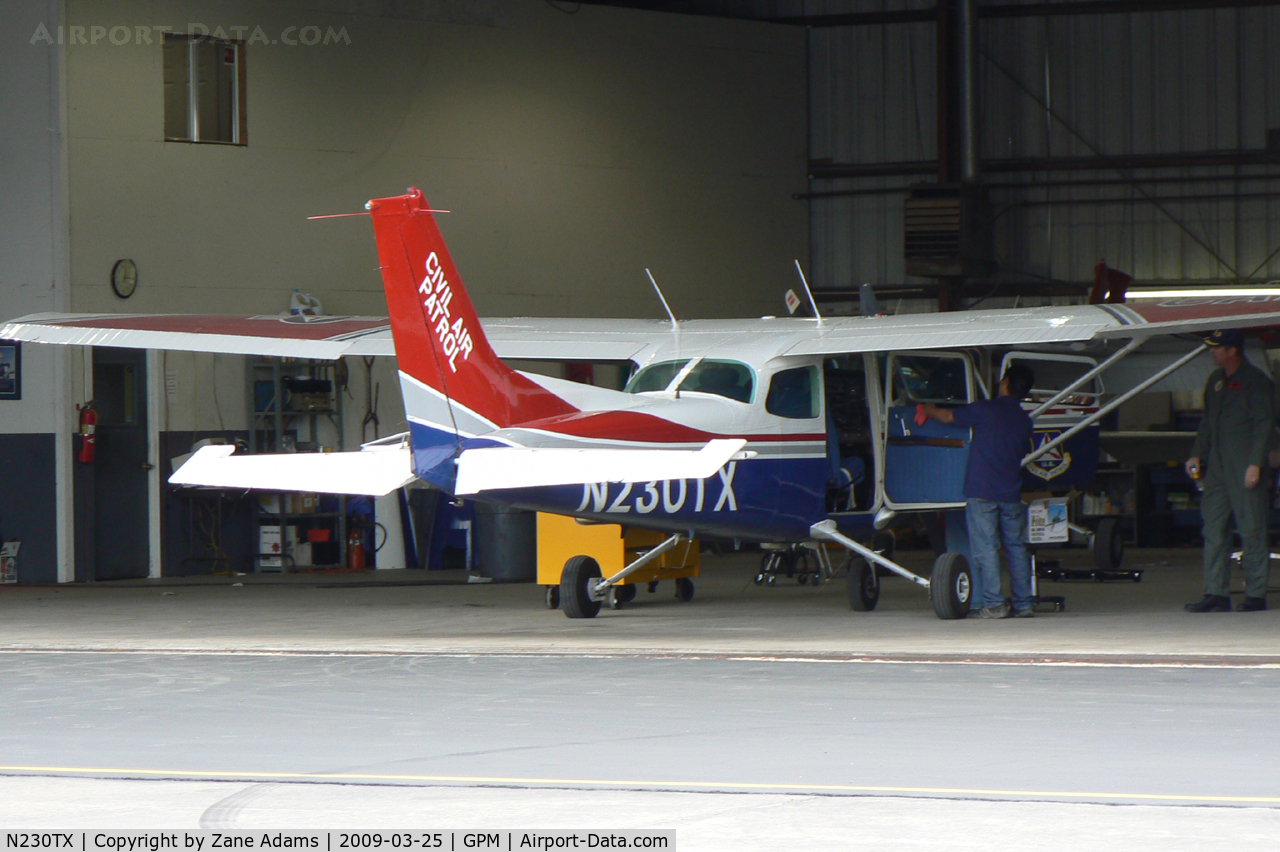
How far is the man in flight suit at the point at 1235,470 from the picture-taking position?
11.9 meters

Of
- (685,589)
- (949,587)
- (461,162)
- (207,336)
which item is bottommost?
(685,589)

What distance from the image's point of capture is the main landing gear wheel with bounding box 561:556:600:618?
41.9 feet

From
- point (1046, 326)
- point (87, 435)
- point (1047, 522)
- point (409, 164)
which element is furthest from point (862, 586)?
point (409, 164)

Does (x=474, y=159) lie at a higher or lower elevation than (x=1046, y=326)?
higher

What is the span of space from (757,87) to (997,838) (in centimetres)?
2069

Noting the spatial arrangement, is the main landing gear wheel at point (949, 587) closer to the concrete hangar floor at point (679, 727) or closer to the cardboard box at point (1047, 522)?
the concrete hangar floor at point (679, 727)

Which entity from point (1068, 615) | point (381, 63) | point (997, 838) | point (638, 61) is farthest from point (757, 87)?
point (997, 838)

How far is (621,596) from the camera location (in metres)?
14.2

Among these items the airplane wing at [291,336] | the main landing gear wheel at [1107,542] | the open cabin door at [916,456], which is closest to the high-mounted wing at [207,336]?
the airplane wing at [291,336]

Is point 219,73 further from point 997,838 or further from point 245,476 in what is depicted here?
point 997,838

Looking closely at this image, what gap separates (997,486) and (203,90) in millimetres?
11326

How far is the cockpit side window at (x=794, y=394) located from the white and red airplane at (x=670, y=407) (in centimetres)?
1

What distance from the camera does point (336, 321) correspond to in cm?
1393

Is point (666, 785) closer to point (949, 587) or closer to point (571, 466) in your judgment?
point (571, 466)
